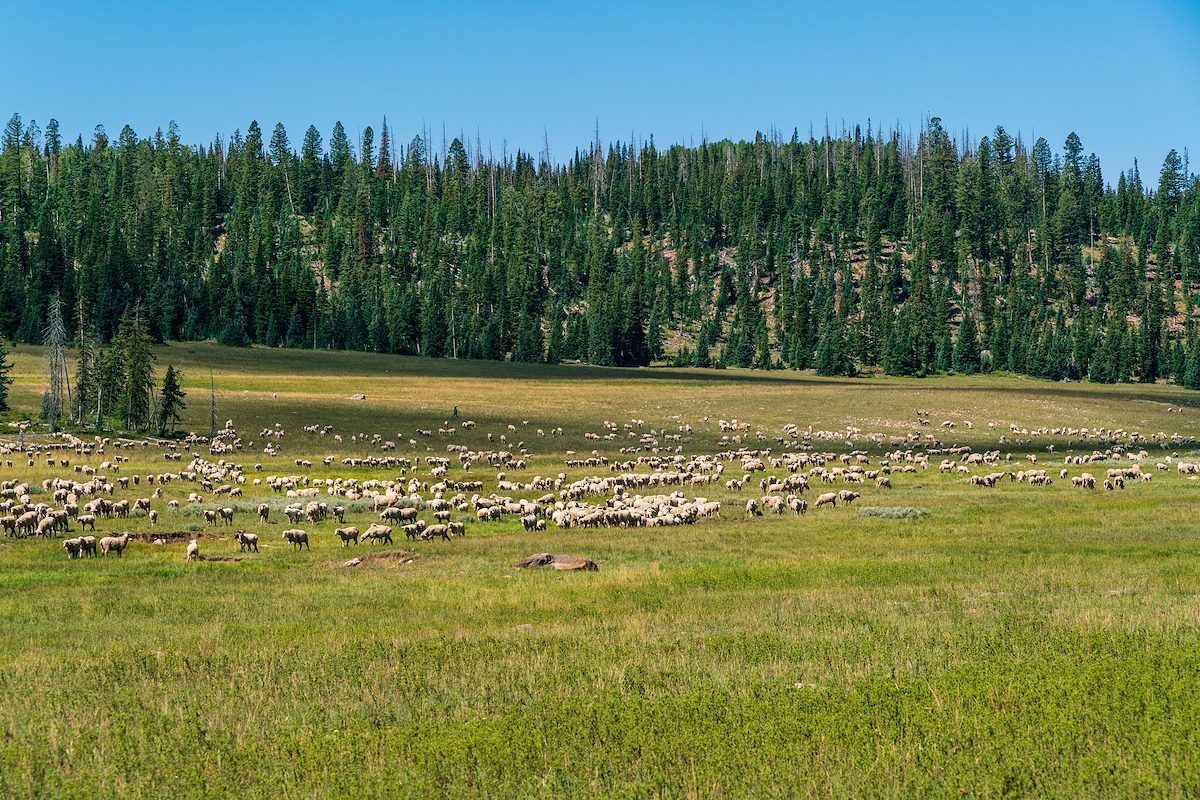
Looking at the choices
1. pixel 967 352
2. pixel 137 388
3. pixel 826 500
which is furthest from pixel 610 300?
pixel 826 500

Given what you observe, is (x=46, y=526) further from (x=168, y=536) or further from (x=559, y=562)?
(x=559, y=562)

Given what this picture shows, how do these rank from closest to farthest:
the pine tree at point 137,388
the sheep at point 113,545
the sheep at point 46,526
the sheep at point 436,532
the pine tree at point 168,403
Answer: the sheep at point 113,545, the sheep at point 46,526, the sheep at point 436,532, the pine tree at point 168,403, the pine tree at point 137,388

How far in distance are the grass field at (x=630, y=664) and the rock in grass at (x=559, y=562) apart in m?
0.92

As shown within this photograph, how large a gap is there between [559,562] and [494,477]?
1140 inches

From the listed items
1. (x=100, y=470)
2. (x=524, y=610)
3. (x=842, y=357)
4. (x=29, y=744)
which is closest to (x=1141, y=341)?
(x=842, y=357)

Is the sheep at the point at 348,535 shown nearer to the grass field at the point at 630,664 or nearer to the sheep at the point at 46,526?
the grass field at the point at 630,664

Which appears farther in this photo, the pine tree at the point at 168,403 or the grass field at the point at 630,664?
the pine tree at the point at 168,403

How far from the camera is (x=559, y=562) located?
2675cm

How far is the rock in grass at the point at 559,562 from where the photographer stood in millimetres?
26172

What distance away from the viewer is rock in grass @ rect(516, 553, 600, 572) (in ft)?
85.9

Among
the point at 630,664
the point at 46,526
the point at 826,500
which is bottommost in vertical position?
the point at 826,500

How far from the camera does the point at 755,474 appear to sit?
5681 cm

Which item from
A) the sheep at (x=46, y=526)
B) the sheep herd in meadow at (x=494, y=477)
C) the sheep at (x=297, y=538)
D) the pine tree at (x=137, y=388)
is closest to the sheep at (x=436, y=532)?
the sheep herd in meadow at (x=494, y=477)

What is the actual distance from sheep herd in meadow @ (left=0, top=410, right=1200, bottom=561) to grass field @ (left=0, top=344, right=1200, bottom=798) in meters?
1.99
